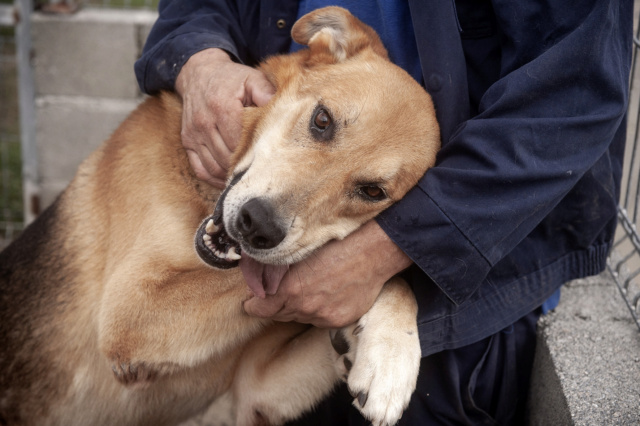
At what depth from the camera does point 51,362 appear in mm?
2494

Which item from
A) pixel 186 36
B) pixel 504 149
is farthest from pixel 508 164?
pixel 186 36

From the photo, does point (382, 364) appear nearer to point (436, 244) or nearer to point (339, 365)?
point (339, 365)

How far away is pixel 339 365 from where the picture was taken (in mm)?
2184

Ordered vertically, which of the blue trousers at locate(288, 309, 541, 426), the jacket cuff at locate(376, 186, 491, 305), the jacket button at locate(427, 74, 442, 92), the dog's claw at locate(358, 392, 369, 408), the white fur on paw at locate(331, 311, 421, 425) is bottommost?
the blue trousers at locate(288, 309, 541, 426)

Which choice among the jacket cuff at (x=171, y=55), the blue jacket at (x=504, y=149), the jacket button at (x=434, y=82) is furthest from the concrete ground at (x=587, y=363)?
the jacket cuff at (x=171, y=55)

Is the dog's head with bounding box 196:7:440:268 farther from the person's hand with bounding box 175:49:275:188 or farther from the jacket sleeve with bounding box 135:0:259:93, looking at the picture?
the jacket sleeve with bounding box 135:0:259:93

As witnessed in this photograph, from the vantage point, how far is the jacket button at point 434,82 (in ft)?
6.87

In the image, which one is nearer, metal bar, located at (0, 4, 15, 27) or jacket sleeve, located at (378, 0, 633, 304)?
jacket sleeve, located at (378, 0, 633, 304)

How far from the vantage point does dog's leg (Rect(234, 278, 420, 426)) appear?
1.95m

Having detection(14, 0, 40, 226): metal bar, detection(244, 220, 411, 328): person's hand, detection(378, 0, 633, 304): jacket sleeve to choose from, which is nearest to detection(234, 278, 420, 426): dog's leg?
detection(244, 220, 411, 328): person's hand

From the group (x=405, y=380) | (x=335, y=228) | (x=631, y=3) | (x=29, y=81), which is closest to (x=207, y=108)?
(x=335, y=228)

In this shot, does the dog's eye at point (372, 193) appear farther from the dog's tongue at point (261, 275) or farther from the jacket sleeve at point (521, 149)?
the dog's tongue at point (261, 275)

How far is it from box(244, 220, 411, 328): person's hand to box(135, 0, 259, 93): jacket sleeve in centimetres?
97

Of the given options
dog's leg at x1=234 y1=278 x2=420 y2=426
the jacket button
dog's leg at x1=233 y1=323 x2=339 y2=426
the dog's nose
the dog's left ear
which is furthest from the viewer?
dog's leg at x1=233 y1=323 x2=339 y2=426
